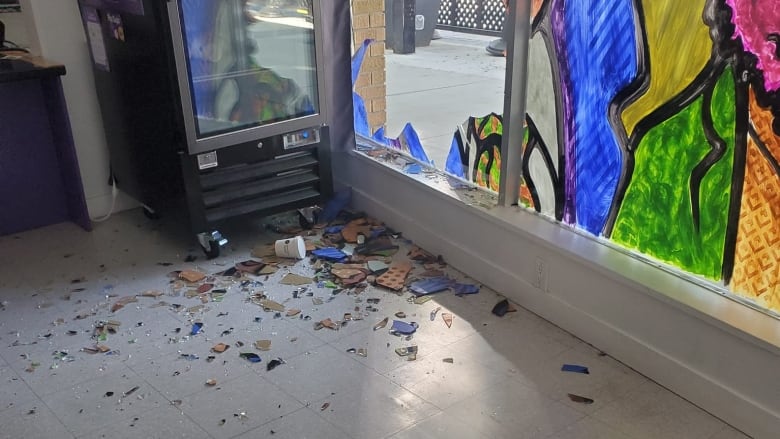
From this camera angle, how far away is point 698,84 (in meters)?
2.02

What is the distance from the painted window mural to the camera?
1.90m

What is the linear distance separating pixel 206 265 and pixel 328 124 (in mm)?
867

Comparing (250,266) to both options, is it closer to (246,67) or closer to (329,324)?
(329,324)

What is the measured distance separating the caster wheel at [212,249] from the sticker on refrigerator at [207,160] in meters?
0.34

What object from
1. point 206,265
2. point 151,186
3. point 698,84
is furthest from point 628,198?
point 151,186

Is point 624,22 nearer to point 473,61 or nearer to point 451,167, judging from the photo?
point 451,167

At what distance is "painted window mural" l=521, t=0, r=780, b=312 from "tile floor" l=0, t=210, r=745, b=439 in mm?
469

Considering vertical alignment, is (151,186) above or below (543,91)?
below

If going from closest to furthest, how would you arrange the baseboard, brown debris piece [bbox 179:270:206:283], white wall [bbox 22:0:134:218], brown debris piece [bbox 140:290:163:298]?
brown debris piece [bbox 140:290:163:298] < brown debris piece [bbox 179:270:206:283] < white wall [bbox 22:0:134:218] < the baseboard

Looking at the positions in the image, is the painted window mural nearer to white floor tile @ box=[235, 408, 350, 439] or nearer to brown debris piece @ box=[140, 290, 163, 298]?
white floor tile @ box=[235, 408, 350, 439]

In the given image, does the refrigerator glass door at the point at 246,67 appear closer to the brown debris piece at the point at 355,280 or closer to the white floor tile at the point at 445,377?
the brown debris piece at the point at 355,280

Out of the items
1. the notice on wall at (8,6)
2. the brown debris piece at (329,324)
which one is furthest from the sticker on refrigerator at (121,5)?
the notice on wall at (8,6)

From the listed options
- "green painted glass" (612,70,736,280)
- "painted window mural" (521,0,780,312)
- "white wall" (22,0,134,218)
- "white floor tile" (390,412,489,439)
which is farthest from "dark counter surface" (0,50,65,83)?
"green painted glass" (612,70,736,280)

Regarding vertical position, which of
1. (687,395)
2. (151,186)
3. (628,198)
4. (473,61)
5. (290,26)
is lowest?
(687,395)
